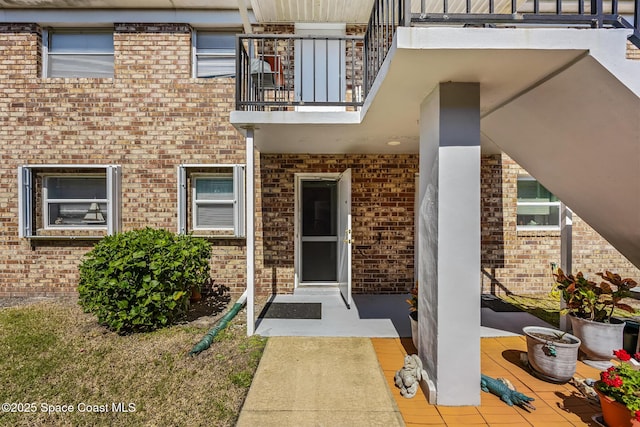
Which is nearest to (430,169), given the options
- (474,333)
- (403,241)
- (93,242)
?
(474,333)

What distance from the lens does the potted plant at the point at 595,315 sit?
3.27m

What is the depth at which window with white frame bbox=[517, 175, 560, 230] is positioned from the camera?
6066 millimetres

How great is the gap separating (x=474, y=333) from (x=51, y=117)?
740cm

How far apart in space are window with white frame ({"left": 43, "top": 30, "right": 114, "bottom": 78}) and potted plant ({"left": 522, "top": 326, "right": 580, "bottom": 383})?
7.68 meters

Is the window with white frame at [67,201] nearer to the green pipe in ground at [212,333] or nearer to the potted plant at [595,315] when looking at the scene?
the green pipe in ground at [212,333]

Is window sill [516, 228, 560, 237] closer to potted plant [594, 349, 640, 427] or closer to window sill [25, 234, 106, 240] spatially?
potted plant [594, 349, 640, 427]

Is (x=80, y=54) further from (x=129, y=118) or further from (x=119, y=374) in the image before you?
(x=119, y=374)

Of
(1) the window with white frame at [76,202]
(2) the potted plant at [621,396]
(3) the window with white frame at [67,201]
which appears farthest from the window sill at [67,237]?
(2) the potted plant at [621,396]

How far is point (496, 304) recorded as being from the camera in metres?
5.36

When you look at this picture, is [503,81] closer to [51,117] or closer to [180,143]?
[180,143]

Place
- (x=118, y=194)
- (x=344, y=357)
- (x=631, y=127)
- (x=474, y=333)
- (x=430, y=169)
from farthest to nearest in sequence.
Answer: (x=118, y=194)
(x=344, y=357)
(x=430, y=169)
(x=474, y=333)
(x=631, y=127)

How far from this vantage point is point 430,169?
2842 mm

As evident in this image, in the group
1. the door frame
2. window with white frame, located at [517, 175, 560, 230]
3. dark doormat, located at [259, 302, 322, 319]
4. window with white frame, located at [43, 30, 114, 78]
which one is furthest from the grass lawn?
window with white frame, located at [517, 175, 560, 230]

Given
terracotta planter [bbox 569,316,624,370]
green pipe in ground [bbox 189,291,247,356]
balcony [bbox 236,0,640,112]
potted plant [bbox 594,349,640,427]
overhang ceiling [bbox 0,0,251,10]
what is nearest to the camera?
potted plant [bbox 594,349,640,427]
